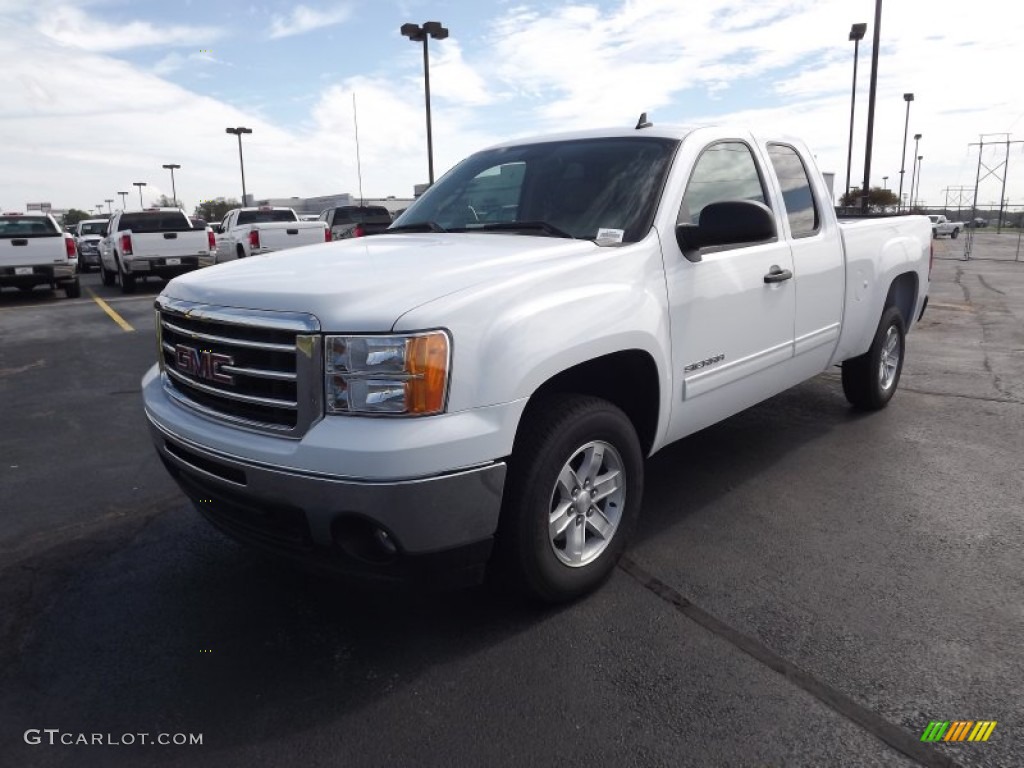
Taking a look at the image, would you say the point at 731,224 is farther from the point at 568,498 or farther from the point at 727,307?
the point at 568,498

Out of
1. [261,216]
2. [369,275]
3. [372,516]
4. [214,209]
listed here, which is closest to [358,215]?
[261,216]

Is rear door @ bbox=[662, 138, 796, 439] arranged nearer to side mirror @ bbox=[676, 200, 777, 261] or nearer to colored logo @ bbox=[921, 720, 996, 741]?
side mirror @ bbox=[676, 200, 777, 261]

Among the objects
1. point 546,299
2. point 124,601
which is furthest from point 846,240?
point 124,601

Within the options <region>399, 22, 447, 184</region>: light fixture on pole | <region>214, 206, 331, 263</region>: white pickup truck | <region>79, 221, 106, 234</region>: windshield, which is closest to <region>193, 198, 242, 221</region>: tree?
<region>79, 221, 106, 234</region>: windshield

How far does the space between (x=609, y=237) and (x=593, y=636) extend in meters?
1.60

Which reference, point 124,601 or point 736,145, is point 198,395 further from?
point 736,145

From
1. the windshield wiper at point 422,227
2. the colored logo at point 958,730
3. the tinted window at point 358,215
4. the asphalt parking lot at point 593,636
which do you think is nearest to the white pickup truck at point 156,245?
the tinted window at point 358,215

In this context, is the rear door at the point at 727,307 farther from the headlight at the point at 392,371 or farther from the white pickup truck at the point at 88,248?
the white pickup truck at the point at 88,248

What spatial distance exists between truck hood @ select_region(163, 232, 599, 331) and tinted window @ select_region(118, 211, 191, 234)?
15.4m

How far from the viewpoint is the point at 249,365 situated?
9.09 feet

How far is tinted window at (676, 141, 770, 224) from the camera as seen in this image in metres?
3.71

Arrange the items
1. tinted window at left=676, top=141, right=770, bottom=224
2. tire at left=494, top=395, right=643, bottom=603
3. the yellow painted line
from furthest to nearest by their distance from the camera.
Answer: the yellow painted line, tinted window at left=676, top=141, right=770, bottom=224, tire at left=494, top=395, right=643, bottom=603

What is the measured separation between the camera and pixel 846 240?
4898mm

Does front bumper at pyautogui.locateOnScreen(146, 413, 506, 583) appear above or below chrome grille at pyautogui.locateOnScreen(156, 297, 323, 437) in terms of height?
below
